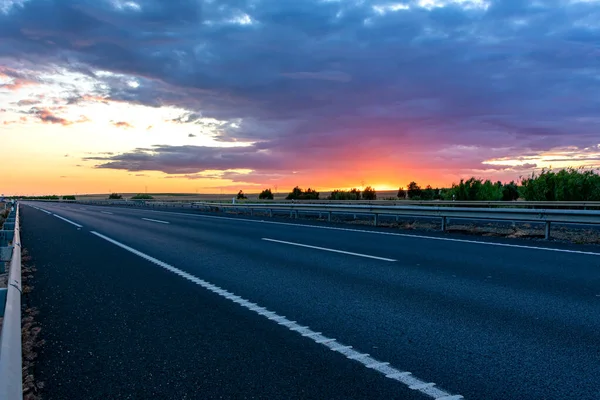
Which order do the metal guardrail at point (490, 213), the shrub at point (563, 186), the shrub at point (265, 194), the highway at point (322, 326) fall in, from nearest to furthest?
the highway at point (322, 326)
the metal guardrail at point (490, 213)
the shrub at point (563, 186)
the shrub at point (265, 194)

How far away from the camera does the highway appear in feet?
12.0

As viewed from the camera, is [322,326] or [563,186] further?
[563,186]

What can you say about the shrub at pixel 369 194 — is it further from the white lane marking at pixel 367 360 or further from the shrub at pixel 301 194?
the white lane marking at pixel 367 360

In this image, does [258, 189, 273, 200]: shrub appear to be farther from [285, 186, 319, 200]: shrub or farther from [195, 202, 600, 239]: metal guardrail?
[195, 202, 600, 239]: metal guardrail

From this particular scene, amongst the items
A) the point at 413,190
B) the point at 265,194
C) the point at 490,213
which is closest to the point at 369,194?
the point at 413,190

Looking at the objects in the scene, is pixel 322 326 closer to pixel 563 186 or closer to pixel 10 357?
pixel 10 357

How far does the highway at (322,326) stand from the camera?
3.66m

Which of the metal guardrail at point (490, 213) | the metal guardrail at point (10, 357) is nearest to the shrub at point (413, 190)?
the metal guardrail at point (490, 213)

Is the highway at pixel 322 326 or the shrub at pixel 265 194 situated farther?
the shrub at pixel 265 194

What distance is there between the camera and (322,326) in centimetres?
512

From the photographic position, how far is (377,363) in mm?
4023

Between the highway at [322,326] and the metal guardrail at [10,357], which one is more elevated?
the metal guardrail at [10,357]

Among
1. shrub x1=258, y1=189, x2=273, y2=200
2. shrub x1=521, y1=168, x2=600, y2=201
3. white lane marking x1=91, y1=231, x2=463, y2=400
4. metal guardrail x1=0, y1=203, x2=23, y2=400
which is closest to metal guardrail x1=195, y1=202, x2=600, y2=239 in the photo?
white lane marking x1=91, y1=231, x2=463, y2=400

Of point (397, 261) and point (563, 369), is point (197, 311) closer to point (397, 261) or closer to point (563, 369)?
point (563, 369)
